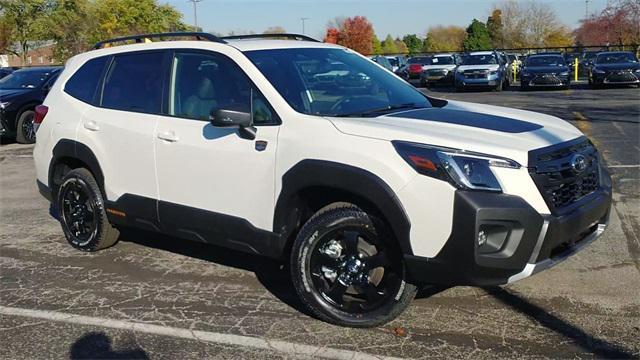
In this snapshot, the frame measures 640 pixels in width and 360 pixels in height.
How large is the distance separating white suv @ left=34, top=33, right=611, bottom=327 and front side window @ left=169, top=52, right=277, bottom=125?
12 mm

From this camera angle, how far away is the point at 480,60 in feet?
86.6

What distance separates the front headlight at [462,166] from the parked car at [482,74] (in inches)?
873

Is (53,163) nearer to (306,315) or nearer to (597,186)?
(306,315)

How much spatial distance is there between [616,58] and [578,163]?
24.1 meters

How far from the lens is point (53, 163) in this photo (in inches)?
231

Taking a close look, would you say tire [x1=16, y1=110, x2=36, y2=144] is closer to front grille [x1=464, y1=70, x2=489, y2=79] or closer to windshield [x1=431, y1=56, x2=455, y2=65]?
front grille [x1=464, y1=70, x2=489, y2=79]

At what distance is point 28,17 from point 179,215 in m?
47.4

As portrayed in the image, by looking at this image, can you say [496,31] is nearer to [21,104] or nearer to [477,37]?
[477,37]

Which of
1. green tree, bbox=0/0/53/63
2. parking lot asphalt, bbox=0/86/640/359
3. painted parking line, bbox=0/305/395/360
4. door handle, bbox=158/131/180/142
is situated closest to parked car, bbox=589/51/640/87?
parking lot asphalt, bbox=0/86/640/359

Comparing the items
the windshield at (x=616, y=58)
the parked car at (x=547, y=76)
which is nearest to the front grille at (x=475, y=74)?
the parked car at (x=547, y=76)

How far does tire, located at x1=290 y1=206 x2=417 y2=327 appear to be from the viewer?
3.90 meters

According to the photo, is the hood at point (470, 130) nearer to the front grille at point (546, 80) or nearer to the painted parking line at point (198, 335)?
the painted parking line at point (198, 335)

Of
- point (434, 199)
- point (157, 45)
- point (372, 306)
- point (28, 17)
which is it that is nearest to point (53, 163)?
point (157, 45)

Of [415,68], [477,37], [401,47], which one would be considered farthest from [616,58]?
[401,47]
